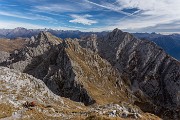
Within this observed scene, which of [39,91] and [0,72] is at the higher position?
[0,72]

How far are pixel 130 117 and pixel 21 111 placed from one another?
2350 cm

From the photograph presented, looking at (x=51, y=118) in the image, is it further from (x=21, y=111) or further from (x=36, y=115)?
(x=21, y=111)

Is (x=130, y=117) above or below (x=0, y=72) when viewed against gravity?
below

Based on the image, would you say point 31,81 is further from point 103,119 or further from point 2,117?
point 103,119

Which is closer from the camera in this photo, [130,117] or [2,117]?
[2,117]

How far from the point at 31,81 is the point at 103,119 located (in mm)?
49016

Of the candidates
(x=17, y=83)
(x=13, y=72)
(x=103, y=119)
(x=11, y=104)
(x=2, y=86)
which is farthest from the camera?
(x=13, y=72)

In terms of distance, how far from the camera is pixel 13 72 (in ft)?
265

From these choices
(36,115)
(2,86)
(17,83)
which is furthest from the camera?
(17,83)

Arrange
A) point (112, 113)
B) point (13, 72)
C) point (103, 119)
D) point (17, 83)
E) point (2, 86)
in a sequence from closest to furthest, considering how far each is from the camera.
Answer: point (103, 119), point (112, 113), point (2, 86), point (17, 83), point (13, 72)

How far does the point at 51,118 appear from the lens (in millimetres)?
46406

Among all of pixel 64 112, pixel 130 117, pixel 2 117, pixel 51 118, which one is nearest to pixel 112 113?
pixel 130 117

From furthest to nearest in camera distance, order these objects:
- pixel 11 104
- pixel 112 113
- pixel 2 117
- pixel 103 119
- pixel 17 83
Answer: pixel 17 83, pixel 112 113, pixel 11 104, pixel 2 117, pixel 103 119

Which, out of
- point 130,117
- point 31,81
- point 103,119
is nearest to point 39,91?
point 31,81
